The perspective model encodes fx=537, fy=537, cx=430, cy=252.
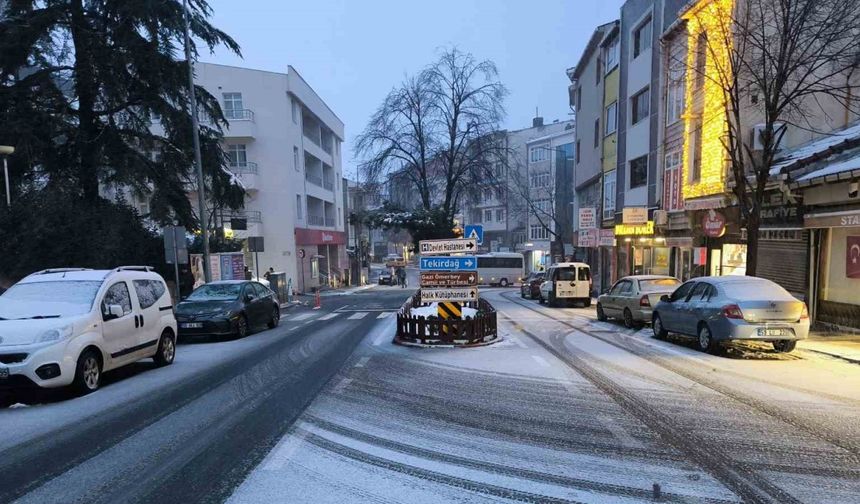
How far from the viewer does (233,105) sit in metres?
39.8

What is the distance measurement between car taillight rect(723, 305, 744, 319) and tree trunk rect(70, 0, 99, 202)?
19999mm

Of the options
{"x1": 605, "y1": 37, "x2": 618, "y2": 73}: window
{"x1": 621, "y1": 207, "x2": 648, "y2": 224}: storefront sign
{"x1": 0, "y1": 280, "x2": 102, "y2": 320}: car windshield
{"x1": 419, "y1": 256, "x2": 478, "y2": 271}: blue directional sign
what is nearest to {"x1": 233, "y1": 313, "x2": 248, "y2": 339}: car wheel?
{"x1": 419, "y1": 256, "x2": 478, "y2": 271}: blue directional sign

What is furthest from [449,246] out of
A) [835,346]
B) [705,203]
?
[705,203]

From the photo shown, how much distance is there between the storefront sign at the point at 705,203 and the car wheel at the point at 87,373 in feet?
60.9

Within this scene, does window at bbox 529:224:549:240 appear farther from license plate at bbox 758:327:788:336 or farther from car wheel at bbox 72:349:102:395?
car wheel at bbox 72:349:102:395

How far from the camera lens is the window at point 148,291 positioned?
9495mm

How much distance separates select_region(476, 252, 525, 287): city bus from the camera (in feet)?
165

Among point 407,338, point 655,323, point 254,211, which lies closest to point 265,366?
point 407,338

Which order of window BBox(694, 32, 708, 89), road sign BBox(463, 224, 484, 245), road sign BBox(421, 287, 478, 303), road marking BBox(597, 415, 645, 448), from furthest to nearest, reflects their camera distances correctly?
window BBox(694, 32, 708, 89), road sign BBox(463, 224, 484, 245), road sign BBox(421, 287, 478, 303), road marking BBox(597, 415, 645, 448)

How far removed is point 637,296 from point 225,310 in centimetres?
1118

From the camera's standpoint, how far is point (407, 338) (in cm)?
1245

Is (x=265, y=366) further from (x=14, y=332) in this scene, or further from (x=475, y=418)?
(x=475, y=418)

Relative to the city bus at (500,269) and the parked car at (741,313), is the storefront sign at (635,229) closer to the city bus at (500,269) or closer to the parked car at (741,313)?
the parked car at (741,313)

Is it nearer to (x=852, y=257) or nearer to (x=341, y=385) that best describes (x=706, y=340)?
(x=852, y=257)
